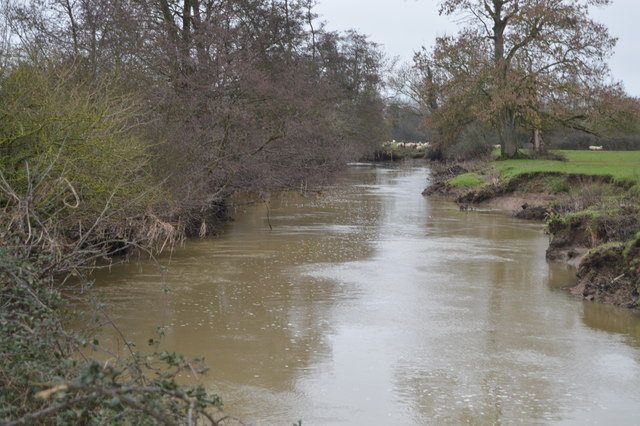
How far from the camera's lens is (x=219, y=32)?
20094mm

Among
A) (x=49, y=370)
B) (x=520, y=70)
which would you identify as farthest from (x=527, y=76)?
(x=49, y=370)

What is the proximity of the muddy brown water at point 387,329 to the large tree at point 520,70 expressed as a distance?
49.8 feet

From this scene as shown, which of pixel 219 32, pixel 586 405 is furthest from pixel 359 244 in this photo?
pixel 586 405

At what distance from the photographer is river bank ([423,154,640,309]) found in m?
13.3

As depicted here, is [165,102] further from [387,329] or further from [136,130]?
[387,329]

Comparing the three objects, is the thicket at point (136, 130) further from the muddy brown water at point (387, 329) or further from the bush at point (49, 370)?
the muddy brown water at point (387, 329)

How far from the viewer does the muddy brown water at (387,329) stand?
328 inches

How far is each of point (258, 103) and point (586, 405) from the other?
47.8 ft

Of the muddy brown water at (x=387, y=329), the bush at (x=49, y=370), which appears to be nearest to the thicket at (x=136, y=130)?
the bush at (x=49, y=370)

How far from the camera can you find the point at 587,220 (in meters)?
16.8

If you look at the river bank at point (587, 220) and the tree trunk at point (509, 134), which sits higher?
the tree trunk at point (509, 134)

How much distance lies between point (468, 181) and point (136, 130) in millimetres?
20811

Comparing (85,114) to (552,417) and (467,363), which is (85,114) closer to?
(467,363)

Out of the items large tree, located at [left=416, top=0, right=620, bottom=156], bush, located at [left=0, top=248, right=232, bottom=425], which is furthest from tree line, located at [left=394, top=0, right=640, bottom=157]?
bush, located at [left=0, top=248, right=232, bottom=425]
